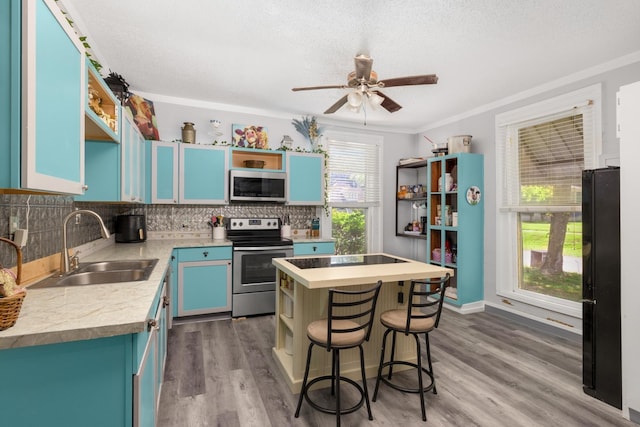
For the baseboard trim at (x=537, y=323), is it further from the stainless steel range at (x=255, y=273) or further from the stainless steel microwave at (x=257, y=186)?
the stainless steel microwave at (x=257, y=186)

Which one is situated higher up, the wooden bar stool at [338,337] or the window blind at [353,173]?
the window blind at [353,173]

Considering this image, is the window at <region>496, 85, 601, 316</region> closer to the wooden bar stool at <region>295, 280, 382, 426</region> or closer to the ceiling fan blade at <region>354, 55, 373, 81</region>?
the ceiling fan blade at <region>354, 55, 373, 81</region>

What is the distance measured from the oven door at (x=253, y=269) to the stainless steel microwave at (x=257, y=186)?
2.21ft

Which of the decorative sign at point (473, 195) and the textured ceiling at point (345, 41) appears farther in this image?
the decorative sign at point (473, 195)

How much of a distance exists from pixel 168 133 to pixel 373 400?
12.1 ft

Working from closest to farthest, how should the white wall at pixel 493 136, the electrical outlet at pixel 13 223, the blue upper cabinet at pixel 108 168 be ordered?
1. the electrical outlet at pixel 13 223
2. the blue upper cabinet at pixel 108 168
3. the white wall at pixel 493 136

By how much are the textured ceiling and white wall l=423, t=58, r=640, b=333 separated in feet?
0.54

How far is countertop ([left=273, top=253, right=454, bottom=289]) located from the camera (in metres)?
2.01

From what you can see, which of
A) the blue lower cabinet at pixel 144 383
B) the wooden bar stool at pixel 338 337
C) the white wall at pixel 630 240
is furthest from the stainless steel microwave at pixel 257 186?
the white wall at pixel 630 240

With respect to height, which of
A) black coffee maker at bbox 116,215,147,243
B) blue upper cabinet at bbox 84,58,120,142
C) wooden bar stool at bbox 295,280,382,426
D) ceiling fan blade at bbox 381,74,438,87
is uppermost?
ceiling fan blade at bbox 381,74,438,87

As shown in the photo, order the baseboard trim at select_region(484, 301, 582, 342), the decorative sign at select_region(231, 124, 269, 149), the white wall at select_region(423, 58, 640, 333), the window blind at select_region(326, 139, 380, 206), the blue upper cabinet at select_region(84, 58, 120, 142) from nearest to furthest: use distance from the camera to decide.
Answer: the blue upper cabinet at select_region(84, 58, 120, 142), the white wall at select_region(423, 58, 640, 333), the baseboard trim at select_region(484, 301, 582, 342), the decorative sign at select_region(231, 124, 269, 149), the window blind at select_region(326, 139, 380, 206)

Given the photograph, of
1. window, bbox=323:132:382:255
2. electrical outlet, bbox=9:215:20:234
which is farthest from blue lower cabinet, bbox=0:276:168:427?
window, bbox=323:132:382:255

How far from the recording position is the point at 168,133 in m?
4.04

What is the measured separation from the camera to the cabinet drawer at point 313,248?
410 cm
